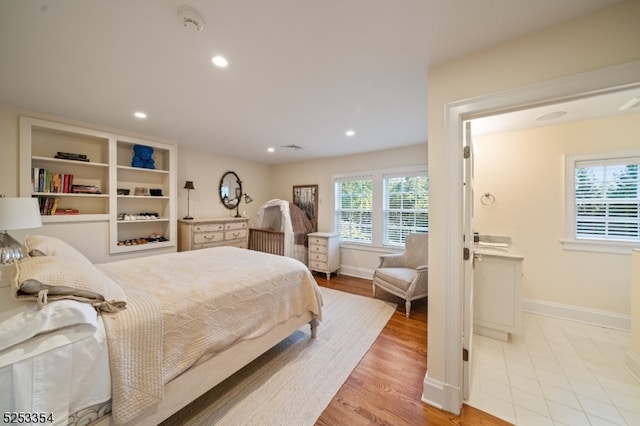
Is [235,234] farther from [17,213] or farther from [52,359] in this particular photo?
[52,359]

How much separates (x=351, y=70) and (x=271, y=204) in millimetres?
3260

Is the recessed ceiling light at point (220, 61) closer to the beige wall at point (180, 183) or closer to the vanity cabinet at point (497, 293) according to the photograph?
the beige wall at point (180, 183)

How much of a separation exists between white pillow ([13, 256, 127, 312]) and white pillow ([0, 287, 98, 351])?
5 centimetres

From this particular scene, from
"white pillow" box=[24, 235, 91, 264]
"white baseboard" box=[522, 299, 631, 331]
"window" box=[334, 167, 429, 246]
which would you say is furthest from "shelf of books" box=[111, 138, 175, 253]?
"white baseboard" box=[522, 299, 631, 331]

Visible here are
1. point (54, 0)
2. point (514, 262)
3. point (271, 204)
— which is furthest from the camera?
point (271, 204)

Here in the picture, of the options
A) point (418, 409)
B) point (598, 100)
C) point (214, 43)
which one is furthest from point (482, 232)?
point (214, 43)

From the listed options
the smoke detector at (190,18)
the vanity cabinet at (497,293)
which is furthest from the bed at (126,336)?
the vanity cabinet at (497,293)

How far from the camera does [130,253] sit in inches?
130

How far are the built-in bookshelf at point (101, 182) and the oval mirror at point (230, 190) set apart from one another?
1.10 m

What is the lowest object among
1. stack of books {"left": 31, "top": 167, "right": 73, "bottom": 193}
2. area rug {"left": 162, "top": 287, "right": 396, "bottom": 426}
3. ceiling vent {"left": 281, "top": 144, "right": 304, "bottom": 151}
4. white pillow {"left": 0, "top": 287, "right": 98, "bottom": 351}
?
area rug {"left": 162, "top": 287, "right": 396, "bottom": 426}

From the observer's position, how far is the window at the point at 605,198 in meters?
2.47

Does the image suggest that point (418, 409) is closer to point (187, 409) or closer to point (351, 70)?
point (187, 409)

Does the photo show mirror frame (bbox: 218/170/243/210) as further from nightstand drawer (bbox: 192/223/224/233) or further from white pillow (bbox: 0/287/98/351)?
white pillow (bbox: 0/287/98/351)

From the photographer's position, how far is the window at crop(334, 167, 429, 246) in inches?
157
